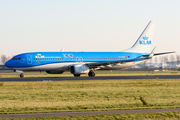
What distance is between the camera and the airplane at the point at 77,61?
161 feet

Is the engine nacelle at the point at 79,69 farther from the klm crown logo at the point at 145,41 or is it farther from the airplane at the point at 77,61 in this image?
the klm crown logo at the point at 145,41

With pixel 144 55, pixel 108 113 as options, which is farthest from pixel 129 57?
pixel 108 113

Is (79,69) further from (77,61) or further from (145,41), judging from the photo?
(145,41)

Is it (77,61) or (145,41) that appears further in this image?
(145,41)

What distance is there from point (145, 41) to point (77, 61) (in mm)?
17119

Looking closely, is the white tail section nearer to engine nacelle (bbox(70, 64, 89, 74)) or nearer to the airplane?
the airplane

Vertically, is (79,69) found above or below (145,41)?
below

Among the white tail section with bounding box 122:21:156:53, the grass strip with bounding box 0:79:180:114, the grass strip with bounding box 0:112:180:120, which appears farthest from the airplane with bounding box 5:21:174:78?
the grass strip with bounding box 0:112:180:120

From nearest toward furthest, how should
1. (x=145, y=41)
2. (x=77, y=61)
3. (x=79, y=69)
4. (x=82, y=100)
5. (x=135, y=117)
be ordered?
(x=135, y=117), (x=82, y=100), (x=79, y=69), (x=77, y=61), (x=145, y=41)

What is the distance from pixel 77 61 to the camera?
51688mm

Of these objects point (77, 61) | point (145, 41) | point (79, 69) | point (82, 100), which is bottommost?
point (82, 100)

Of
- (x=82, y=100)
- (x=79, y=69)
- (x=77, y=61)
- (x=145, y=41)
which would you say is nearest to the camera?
(x=82, y=100)

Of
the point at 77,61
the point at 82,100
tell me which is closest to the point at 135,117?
the point at 82,100

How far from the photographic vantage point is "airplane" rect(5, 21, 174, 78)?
161 ft
